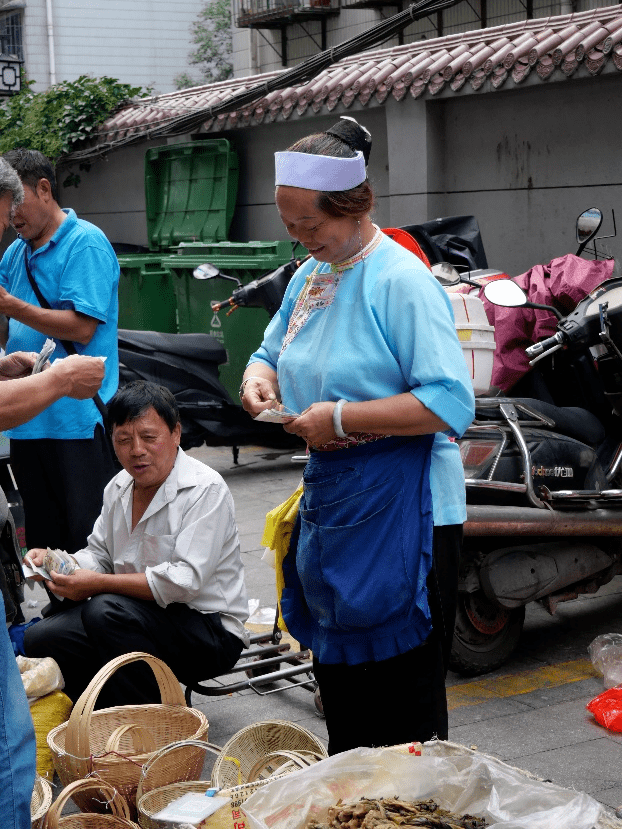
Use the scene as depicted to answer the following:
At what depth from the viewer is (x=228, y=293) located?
33.7 feet

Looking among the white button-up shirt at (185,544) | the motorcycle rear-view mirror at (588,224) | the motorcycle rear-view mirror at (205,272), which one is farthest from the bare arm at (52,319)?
the motorcycle rear-view mirror at (205,272)

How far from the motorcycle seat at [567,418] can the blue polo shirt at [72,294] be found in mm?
1541

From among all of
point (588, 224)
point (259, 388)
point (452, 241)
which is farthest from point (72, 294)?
point (452, 241)

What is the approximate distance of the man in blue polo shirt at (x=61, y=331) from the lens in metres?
4.09

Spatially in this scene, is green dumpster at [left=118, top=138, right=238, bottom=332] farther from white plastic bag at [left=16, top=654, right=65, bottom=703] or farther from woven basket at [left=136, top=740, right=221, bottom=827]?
woven basket at [left=136, top=740, right=221, bottom=827]

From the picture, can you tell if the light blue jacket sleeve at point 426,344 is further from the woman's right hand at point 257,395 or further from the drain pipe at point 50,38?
the drain pipe at point 50,38

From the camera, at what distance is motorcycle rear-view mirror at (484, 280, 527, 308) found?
171 inches

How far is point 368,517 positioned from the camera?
2531 millimetres

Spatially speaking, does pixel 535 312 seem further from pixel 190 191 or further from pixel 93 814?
pixel 190 191

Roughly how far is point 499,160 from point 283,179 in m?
7.52

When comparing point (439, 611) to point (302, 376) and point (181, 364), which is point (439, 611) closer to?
point (302, 376)

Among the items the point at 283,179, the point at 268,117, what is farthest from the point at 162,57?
the point at 283,179

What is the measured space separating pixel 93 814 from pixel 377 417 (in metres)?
1.29

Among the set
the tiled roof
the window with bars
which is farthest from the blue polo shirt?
the window with bars
